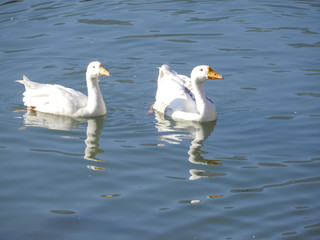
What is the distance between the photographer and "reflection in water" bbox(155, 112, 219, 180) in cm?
934

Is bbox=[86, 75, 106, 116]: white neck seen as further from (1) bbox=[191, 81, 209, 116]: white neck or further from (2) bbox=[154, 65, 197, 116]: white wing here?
(1) bbox=[191, 81, 209, 116]: white neck

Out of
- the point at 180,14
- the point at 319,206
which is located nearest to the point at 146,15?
the point at 180,14

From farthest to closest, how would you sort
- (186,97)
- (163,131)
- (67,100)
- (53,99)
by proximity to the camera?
(186,97) → (53,99) → (67,100) → (163,131)

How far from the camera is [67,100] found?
10930mm

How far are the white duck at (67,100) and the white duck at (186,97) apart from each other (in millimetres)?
1163

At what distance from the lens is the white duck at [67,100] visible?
35.6ft

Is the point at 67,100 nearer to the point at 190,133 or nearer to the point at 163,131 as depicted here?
the point at 163,131

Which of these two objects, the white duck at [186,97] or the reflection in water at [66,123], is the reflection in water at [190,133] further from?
the reflection in water at [66,123]

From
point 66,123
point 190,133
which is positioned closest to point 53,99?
point 66,123

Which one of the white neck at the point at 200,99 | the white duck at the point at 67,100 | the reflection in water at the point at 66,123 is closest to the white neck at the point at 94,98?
the white duck at the point at 67,100

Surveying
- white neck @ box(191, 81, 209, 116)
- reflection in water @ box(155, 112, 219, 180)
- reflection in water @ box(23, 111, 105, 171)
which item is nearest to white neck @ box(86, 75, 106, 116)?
reflection in water @ box(23, 111, 105, 171)

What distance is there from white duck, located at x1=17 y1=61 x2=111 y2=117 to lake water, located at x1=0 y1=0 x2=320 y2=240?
20cm

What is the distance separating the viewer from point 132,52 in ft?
46.7

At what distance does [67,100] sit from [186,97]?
2178 millimetres
